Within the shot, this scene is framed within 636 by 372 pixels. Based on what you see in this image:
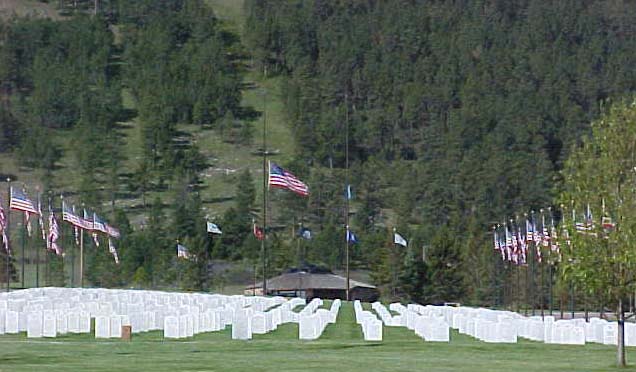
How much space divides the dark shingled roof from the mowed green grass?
69.6 meters

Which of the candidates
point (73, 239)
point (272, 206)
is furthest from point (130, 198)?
point (73, 239)

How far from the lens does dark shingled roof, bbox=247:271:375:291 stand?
110 m

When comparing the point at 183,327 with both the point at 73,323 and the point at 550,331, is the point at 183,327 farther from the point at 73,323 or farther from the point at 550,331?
the point at 550,331

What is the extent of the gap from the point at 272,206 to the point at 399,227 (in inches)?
999

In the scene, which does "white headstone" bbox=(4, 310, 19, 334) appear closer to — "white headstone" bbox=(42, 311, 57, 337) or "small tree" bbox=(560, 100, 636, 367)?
"white headstone" bbox=(42, 311, 57, 337)

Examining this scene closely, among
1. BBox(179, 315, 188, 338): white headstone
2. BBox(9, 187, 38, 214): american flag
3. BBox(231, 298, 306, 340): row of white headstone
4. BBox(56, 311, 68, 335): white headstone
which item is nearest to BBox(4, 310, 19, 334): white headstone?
BBox(56, 311, 68, 335): white headstone

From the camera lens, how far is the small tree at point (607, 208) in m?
29.0

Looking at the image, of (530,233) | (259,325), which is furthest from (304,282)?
(259,325)

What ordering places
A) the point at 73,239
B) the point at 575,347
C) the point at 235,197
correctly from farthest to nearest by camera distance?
the point at 235,197
the point at 73,239
the point at 575,347

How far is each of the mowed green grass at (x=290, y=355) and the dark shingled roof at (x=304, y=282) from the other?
69.6 m

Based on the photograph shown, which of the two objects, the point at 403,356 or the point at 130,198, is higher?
the point at 130,198

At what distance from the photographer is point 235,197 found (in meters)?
190

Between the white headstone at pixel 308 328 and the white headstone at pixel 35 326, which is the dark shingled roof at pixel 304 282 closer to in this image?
the white headstone at pixel 308 328

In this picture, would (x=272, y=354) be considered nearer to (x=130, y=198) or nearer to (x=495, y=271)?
(x=495, y=271)
